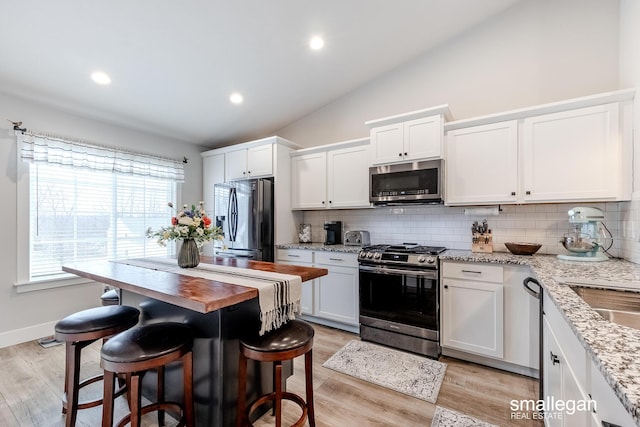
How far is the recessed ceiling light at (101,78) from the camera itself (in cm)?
273

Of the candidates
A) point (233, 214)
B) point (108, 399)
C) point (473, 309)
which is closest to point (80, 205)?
point (233, 214)

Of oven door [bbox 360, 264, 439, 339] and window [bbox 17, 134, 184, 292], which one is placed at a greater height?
window [bbox 17, 134, 184, 292]

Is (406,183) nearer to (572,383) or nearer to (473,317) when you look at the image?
(473,317)

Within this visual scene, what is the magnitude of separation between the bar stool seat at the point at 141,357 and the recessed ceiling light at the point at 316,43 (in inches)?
107

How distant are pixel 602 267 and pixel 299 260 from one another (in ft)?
8.80

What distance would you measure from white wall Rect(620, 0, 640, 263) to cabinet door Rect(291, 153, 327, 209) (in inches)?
108

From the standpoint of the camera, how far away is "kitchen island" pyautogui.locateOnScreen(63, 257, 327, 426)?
1436 millimetres

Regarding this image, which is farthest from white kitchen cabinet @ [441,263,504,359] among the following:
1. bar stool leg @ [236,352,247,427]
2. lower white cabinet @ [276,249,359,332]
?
bar stool leg @ [236,352,247,427]

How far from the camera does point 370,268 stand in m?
2.84

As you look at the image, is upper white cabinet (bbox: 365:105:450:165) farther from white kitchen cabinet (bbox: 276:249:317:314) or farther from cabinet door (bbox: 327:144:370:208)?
white kitchen cabinet (bbox: 276:249:317:314)

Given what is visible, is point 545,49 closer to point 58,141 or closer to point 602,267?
point 602,267

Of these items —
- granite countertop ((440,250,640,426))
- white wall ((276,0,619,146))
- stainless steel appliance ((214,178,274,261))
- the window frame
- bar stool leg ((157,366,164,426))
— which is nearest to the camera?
granite countertop ((440,250,640,426))

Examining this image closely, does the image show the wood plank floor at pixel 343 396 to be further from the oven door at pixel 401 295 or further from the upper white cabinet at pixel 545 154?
the upper white cabinet at pixel 545 154

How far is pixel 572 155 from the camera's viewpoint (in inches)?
91.0
